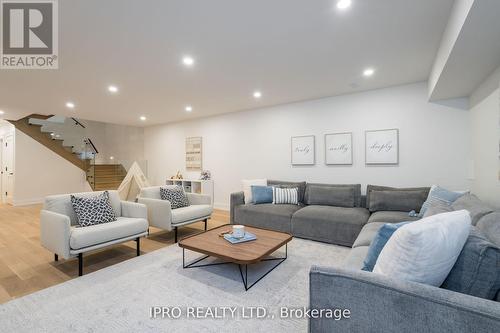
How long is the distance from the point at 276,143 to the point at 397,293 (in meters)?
4.23

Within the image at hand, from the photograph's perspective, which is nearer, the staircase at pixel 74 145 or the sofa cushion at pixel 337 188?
the sofa cushion at pixel 337 188

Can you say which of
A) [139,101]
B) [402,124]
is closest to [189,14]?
[139,101]

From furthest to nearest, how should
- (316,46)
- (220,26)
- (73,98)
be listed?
(73,98)
(316,46)
(220,26)

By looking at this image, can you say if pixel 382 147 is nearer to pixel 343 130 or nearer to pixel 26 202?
pixel 343 130

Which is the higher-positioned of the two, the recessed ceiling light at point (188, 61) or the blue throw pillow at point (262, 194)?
the recessed ceiling light at point (188, 61)

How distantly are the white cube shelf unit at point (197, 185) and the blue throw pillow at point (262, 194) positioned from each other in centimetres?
172

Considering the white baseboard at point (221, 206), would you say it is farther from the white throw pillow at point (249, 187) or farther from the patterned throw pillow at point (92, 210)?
the patterned throw pillow at point (92, 210)

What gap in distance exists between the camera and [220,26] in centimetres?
220

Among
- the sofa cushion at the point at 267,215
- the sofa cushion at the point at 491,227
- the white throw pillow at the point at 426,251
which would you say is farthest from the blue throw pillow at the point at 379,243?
the sofa cushion at the point at 267,215

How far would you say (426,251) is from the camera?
3.27 ft

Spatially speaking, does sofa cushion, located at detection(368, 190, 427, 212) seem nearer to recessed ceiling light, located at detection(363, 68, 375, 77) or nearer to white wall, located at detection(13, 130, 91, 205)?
recessed ceiling light, located at detection(363, 68, 375, 77)

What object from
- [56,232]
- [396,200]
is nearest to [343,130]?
[396,200]

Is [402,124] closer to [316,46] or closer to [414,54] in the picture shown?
[414,54]

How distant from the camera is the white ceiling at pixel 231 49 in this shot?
1.98 metres
